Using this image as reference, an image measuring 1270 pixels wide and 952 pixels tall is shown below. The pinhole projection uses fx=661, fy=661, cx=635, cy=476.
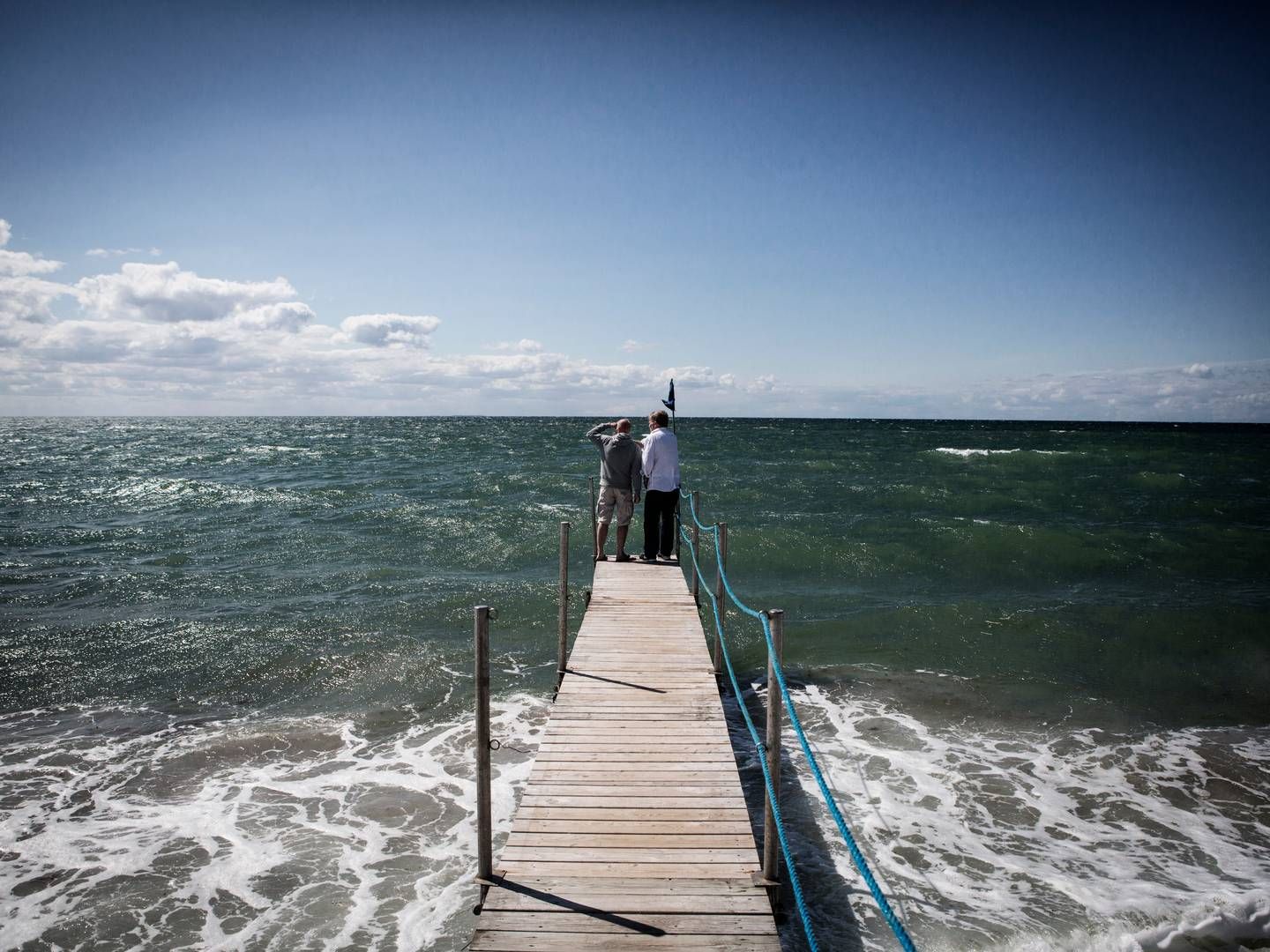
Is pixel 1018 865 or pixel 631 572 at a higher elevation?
pixel 631 572

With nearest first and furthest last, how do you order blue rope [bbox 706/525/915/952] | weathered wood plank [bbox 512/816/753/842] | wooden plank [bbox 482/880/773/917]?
blue rope [bbox 706/525/915/952] < wooden plank [bbox 482/880/773/917] < weathered wood plank [bbox 512/816/753/842]

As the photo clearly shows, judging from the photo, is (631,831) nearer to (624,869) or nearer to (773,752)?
(624,869)

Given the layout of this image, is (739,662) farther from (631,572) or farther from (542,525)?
(542,525)

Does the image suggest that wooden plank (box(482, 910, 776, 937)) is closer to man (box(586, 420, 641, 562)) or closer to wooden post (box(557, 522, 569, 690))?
wooden post (box(557, 522, 569, 690))

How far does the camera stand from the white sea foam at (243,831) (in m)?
5.00

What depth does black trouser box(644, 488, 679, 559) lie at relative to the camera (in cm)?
1002

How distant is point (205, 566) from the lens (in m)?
15.3

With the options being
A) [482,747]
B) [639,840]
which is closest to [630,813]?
[639,840]

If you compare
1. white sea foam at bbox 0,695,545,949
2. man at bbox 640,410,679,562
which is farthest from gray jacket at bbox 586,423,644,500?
white sea foam at bbox 0,695,545,949

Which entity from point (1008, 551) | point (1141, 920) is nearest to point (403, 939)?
point (1141, 920)

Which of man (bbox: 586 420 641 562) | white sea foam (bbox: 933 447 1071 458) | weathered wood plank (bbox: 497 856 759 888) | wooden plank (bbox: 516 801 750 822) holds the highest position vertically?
man (bbox: 586 420 641 562)

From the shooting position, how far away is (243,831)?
608 cm

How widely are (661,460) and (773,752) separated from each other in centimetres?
588

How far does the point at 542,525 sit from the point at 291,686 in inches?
433
